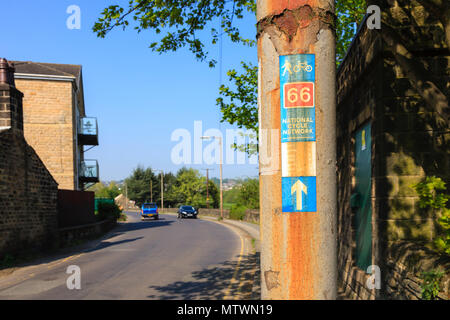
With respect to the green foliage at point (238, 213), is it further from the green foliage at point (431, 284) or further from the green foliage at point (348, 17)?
the green foliage at point (431, 284)

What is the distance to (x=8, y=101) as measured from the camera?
47.6 ft

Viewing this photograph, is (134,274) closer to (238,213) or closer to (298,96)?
(298,96)

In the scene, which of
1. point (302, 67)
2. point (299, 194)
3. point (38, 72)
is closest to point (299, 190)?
point (299, 194)

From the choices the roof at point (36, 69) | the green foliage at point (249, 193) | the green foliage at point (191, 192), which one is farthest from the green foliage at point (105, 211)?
the green foliage at point (191, 192)

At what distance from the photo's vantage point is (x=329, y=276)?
163 cm

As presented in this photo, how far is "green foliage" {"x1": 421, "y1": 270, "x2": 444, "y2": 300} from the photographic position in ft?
12.0

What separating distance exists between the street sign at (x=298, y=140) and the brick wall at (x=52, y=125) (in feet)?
98.3

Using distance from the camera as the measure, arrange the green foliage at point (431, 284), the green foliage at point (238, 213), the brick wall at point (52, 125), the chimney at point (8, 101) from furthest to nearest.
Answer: the green foliage at point (238, 213), the brick wall at point (52, 125), the chimney at point (8, 101), the green foliage at point (431, 284)

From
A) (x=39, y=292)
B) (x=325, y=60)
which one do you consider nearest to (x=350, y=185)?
(x=325, y=60)

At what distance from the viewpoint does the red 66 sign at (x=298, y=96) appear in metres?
1.62

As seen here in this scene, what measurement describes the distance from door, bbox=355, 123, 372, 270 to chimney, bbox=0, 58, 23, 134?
42.2 ft

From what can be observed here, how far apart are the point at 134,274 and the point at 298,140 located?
10.4 metres

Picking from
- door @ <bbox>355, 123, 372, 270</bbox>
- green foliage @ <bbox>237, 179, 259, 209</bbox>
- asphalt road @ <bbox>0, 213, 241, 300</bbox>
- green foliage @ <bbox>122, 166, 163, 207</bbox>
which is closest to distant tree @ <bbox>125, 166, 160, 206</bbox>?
green foliage @ <bbox>122, 166, 163, 207</bbox>
